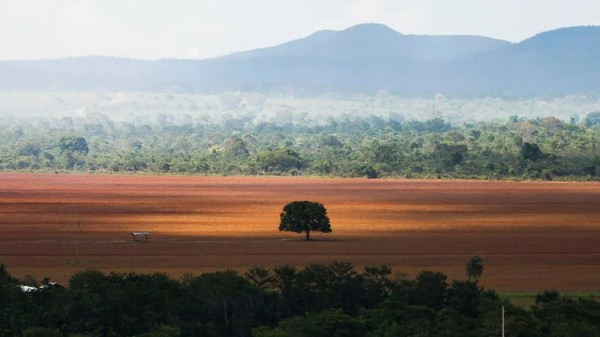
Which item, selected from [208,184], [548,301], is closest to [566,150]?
[208,184]

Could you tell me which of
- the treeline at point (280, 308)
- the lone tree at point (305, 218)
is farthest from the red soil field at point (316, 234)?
the treeline at point (280, 308)

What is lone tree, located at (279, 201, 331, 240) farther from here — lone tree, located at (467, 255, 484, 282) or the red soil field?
lone tree, located at (467, 255, 484, 282)

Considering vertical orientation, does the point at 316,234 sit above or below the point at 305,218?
below

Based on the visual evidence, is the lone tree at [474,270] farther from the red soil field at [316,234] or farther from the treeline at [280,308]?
the treeline at [280,308]

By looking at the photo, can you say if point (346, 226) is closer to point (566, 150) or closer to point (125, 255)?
point (125, 255)

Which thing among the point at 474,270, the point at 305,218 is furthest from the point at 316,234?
the point at 474,270

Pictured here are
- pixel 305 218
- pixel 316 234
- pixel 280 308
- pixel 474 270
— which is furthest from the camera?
pixel 316 234

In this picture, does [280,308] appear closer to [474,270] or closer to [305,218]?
[474,270]
